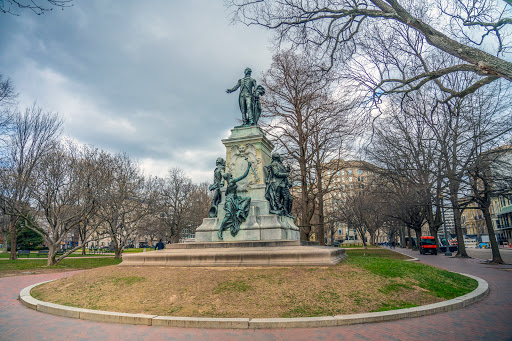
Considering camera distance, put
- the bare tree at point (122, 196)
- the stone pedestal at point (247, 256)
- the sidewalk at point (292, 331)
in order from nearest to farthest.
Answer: the sidewalk at point (292, 331) < the stone pedestal at point (247, 256) < the bare tree at point (122, 196)

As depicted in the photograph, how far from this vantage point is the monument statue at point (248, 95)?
14734 millimetres

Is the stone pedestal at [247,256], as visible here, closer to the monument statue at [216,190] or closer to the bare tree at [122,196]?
the monument statue at [216,190]

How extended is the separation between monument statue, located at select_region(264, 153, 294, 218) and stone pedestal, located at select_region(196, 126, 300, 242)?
0.25 metres

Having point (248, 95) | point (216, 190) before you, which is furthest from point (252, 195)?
point (248, 95)

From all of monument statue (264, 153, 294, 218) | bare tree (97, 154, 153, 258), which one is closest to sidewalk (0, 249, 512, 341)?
monument statue (264, 153, 294, 218)

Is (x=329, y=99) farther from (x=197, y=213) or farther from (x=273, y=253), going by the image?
(x=197, y=213)

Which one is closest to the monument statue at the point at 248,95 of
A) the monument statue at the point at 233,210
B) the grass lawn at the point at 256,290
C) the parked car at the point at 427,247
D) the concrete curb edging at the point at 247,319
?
the monument statue at the point at 233,210

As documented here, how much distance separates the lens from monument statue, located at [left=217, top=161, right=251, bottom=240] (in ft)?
40.7

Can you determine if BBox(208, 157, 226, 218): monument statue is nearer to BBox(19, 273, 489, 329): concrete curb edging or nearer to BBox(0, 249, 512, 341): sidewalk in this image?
BBox(19, 273, 489, 329): concrete curb edging

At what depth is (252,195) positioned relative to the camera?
13258 mm

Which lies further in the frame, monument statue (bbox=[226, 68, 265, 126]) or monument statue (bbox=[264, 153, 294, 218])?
monument statue (bbox=[226, 68, 265, 126])

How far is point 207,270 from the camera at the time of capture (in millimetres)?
9102

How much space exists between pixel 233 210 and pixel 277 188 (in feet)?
6.43

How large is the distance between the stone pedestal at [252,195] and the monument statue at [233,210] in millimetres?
181
